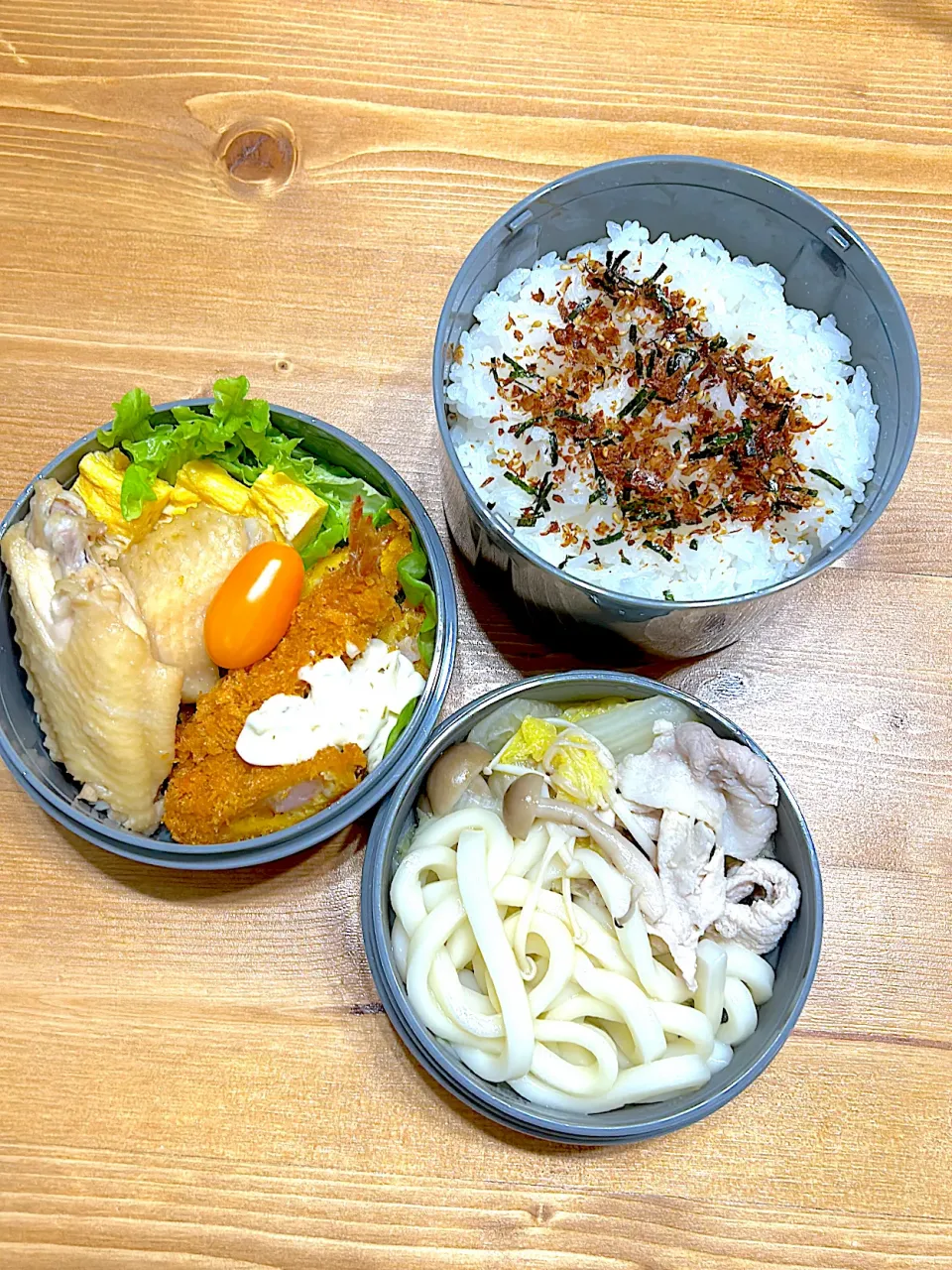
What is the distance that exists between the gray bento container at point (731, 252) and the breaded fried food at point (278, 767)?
20cm

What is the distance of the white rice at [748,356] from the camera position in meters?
1.63

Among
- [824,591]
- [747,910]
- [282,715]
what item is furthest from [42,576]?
[824,591]

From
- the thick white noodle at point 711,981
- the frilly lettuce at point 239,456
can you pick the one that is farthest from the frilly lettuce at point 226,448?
the thick white noodle at point 711,981

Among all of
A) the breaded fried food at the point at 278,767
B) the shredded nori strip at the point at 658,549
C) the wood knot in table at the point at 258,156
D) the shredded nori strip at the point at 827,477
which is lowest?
the breaded fried food at the point at 278,767

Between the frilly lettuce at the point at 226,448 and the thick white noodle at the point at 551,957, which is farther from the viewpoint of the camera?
the frilly lettuce at the point at 226,448

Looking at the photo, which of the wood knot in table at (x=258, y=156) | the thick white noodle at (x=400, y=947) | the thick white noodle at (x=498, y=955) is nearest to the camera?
the thick white noodle at (x=498, y=955)

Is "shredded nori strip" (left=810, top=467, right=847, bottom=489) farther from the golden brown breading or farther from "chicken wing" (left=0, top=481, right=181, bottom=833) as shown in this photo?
"chicken wing" (left=0, top=481, right=181, bottom=833)

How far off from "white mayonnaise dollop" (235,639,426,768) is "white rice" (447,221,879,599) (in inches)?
12.0

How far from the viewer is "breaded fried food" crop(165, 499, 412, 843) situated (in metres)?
1.59

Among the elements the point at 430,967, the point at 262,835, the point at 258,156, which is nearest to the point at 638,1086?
the point at 430,967

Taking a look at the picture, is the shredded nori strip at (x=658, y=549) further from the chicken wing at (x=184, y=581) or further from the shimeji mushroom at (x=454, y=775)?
the chicken wing at (x=184, y=581)

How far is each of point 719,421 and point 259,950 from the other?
1.16 m

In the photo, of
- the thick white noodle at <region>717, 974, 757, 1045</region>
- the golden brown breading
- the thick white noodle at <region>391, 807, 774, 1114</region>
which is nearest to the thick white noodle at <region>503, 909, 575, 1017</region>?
the thick white noodle at <region>391, 807, 774, 1114</region>

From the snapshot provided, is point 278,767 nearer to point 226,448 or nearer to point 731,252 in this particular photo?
point 226,448
